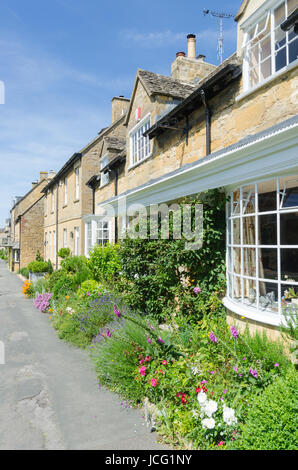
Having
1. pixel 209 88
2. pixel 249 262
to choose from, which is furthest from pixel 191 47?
pixel 249 262

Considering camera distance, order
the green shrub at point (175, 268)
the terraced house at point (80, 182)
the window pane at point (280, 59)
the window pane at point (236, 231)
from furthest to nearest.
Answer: the terraced house at point (80, 182)
the green shrub at point (175, 268)
the window pane at point (280, 59)
the window pane at point (236, 231)

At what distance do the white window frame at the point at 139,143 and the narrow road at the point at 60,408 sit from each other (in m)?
7.04

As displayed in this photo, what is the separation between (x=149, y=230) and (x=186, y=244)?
5.40 feet

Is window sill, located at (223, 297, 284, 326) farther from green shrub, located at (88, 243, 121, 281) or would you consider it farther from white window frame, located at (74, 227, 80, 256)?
white window frame, located at (74, 227, 80, 256)

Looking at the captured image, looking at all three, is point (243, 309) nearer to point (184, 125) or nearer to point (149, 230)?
point (149, 230)

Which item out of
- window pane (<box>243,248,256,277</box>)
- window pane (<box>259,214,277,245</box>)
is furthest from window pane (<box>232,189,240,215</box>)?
window pane (<box>243,248,256,277</box>)

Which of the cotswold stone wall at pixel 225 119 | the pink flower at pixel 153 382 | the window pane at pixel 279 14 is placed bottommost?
the pink flower at pixel 153 382

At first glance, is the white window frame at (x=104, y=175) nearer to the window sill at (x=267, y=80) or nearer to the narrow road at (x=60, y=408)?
the window sill at (x=267, y=80)

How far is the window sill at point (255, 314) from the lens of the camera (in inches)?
180

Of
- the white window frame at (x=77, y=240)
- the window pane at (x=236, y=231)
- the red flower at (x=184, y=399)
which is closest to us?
the red flower at (x=184, y=399)

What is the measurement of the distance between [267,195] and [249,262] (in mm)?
1229

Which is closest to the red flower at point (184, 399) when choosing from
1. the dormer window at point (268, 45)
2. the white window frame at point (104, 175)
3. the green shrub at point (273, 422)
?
the green shrub at point (273, 422)

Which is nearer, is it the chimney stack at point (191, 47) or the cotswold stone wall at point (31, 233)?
the chimney stack at point (191, 47)

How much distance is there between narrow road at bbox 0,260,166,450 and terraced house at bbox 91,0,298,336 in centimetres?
236
